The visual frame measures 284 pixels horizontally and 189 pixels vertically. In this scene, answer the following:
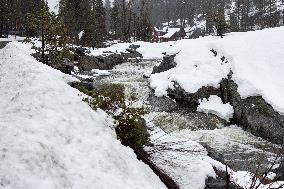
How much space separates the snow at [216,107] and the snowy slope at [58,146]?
859 centimetres

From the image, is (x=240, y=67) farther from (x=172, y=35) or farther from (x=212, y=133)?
(x=172, y=35)

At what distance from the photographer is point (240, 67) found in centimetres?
1552

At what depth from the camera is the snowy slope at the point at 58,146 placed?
435cm

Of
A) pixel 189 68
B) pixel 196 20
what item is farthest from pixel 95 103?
pixel 196 20

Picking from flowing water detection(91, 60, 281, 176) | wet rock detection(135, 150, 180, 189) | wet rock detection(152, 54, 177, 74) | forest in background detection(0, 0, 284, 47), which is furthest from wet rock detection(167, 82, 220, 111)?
wet rock detection(135, 150, 180, 189)

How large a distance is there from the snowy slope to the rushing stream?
9.91 ft

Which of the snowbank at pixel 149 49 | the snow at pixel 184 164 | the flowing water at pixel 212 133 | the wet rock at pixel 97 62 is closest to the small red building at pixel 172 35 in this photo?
the snowbank at pixel 149 49

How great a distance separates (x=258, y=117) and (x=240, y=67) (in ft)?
10.3

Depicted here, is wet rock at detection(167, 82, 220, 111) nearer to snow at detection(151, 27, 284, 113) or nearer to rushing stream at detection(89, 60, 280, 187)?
snow at detection(151, 27, 284, 113)

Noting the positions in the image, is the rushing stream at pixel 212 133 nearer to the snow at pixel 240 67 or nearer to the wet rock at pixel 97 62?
the snow at pixel 240 67

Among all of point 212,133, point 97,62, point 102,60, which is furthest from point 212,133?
point 102,60

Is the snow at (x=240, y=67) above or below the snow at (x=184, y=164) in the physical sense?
above

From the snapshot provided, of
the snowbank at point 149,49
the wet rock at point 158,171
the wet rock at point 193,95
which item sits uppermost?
the snowbank at point 149,49

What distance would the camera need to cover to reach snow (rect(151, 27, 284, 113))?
14.0 meters
